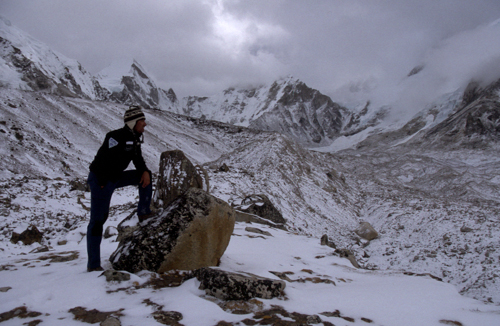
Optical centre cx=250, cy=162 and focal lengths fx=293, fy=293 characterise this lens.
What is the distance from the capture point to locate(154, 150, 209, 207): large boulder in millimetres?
9203

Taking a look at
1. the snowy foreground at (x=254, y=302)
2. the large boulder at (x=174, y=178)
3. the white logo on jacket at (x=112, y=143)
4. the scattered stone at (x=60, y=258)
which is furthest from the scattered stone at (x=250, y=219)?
the white logo on jacket at (x=112, y=143)

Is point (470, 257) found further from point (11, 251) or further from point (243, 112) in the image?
point (243, 112)

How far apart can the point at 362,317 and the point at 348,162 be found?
5795 cm

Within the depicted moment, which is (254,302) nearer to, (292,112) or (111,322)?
(111,322)

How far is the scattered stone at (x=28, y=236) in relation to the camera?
9180 millimetres

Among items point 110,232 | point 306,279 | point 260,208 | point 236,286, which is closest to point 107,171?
A: point 236,286

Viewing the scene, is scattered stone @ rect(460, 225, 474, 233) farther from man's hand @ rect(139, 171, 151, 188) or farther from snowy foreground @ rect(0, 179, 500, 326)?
man's hand @ rect(139, 171, 151, 188)

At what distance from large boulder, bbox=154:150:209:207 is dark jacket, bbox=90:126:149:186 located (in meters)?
4.49

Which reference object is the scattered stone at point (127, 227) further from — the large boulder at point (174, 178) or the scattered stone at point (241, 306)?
the scattered stone at point (241, 306)

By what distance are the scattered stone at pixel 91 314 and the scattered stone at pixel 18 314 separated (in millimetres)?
343

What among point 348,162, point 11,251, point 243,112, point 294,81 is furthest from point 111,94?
point 11,251

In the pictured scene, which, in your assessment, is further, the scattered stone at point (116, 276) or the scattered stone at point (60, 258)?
the scattered stone at point (60, 258)

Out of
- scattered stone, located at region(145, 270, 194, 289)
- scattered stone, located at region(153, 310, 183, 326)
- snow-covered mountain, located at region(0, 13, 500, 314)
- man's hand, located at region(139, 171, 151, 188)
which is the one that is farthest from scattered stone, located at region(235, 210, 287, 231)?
scattered stone, located at region(153, 310, 183, 326)

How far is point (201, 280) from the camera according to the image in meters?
4.02
